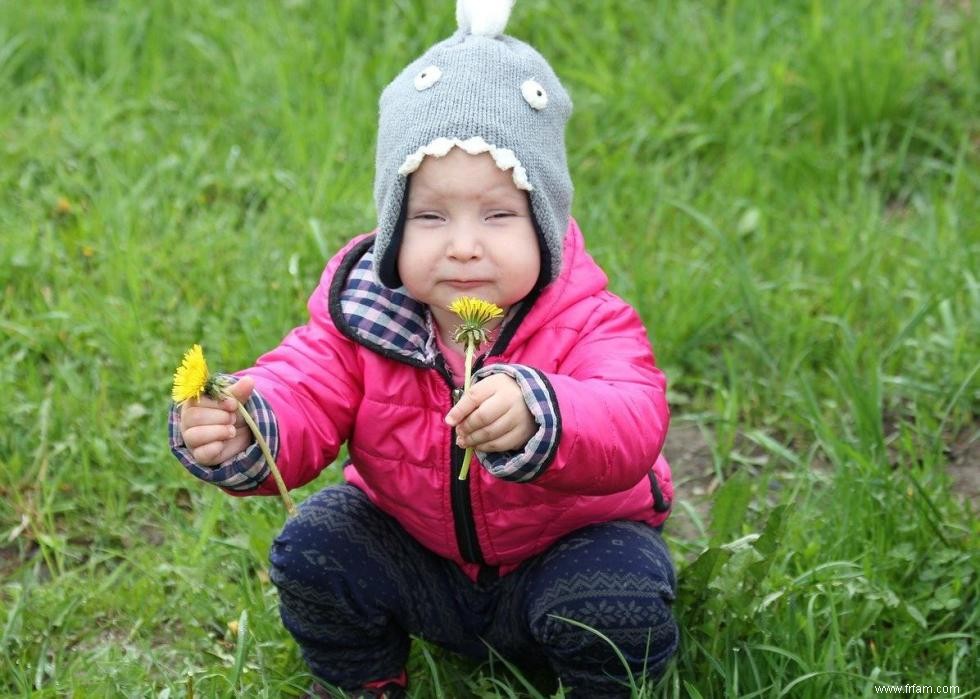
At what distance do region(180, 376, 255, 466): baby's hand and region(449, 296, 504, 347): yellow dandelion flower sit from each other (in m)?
0.29

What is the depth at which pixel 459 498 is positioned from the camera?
2189mm

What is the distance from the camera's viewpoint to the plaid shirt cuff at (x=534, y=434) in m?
1.91

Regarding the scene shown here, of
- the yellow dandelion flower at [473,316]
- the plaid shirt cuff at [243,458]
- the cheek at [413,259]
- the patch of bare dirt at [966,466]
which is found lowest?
the patch of bare dirt at [966,466]

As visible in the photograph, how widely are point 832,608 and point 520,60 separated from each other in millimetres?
971

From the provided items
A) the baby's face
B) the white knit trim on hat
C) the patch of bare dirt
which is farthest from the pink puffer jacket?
the patch of bare dirt

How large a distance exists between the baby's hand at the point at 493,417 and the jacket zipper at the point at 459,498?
0.81 feet

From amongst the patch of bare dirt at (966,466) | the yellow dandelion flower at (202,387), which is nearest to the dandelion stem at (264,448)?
the yellow dandelion flower at (202,387)

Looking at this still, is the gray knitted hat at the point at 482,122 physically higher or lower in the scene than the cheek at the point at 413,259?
higher

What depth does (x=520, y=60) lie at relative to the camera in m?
2.11

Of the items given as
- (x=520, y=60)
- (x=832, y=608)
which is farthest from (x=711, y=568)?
(x=520, y=60)

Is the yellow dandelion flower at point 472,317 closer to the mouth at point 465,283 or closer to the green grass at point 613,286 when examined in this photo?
the mouth at point 465,283

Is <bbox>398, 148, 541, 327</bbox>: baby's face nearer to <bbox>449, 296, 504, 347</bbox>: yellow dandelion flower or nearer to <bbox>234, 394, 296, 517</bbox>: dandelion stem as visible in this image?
<bbox>449, 296, 504, 347</bbox>: yellow dandelion flower

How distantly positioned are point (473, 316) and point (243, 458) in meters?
0.37

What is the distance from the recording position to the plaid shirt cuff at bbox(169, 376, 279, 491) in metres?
1.98
